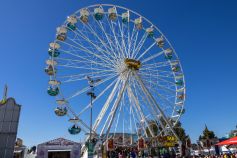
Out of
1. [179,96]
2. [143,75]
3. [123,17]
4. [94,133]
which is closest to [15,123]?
[94,133]

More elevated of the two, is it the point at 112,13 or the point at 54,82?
the point at 112,13

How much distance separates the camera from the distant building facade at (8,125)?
17.9 metres

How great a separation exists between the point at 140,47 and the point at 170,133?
9.73 m

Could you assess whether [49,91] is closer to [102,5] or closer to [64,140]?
[64,140]

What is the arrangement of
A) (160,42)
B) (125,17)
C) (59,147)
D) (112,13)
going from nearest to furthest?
(112,13), (59,147), (125,17), (160,42)

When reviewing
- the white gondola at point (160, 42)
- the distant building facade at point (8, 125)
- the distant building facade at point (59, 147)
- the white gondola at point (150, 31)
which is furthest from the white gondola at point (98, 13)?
the distant building facade at point (59, 147)

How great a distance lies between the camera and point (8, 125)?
18.2 meters

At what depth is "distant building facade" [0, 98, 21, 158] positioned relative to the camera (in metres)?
17.9

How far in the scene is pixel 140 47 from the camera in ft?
94.1

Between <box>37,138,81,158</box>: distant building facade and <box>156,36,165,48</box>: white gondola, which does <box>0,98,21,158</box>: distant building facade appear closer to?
<box>37,138,81,158</box>: distant building facade

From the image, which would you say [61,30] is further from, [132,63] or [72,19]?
[132,63]

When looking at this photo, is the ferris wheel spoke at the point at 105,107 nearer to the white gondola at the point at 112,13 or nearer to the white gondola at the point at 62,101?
the white gondola at the point at 62,101

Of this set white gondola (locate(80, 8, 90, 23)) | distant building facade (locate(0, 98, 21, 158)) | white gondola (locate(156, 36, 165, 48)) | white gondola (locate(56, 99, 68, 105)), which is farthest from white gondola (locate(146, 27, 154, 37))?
distant building facade (locate(0, 98, 21, 158))

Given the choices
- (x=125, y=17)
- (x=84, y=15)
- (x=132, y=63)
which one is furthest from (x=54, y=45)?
(x=125, y=17)
